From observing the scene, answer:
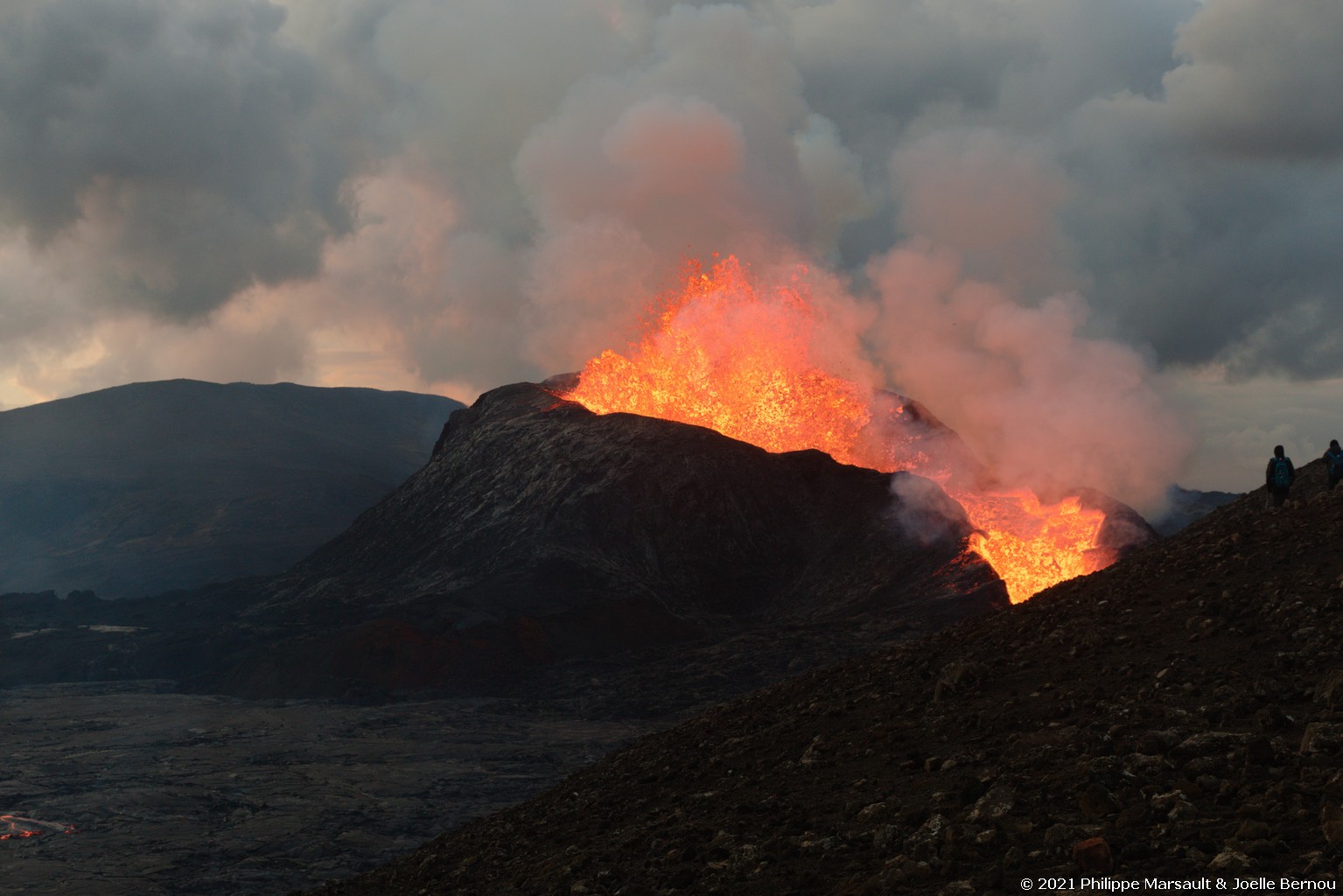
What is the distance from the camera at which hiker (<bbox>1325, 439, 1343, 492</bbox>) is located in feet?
66.6

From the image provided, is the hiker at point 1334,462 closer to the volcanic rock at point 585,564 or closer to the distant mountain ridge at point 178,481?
the volcanic rock at point 585,564

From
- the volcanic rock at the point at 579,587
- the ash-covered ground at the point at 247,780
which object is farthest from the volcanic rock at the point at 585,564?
the ash-covered ground at the point at 247,780

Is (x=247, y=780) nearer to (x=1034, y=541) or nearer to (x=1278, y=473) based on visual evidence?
(x=1278, y=473)

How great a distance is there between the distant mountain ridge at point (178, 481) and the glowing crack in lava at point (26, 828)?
7798 centimetres

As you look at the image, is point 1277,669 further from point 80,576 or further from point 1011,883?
point 80,576

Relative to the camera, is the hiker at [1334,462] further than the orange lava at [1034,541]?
No

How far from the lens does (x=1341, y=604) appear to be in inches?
460

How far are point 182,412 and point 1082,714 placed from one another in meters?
180

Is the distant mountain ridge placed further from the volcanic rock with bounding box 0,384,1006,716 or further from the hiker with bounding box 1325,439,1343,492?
the hiker with bounding box 1325,439,1343,492

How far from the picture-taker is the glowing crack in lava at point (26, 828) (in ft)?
96.8

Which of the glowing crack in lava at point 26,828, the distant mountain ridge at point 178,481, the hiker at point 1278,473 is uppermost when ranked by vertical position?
the distant mountain ridge at point 178,481

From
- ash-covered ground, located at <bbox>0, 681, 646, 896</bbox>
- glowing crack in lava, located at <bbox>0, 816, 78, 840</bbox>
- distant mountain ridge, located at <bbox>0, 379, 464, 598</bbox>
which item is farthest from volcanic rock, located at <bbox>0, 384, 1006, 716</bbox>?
distant mountain ridge, located at <bbox>0, 379, 464, 598</bbox>

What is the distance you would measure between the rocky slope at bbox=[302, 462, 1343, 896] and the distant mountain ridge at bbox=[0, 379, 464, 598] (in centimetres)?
10007

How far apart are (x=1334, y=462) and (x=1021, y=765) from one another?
14507 millimetres
